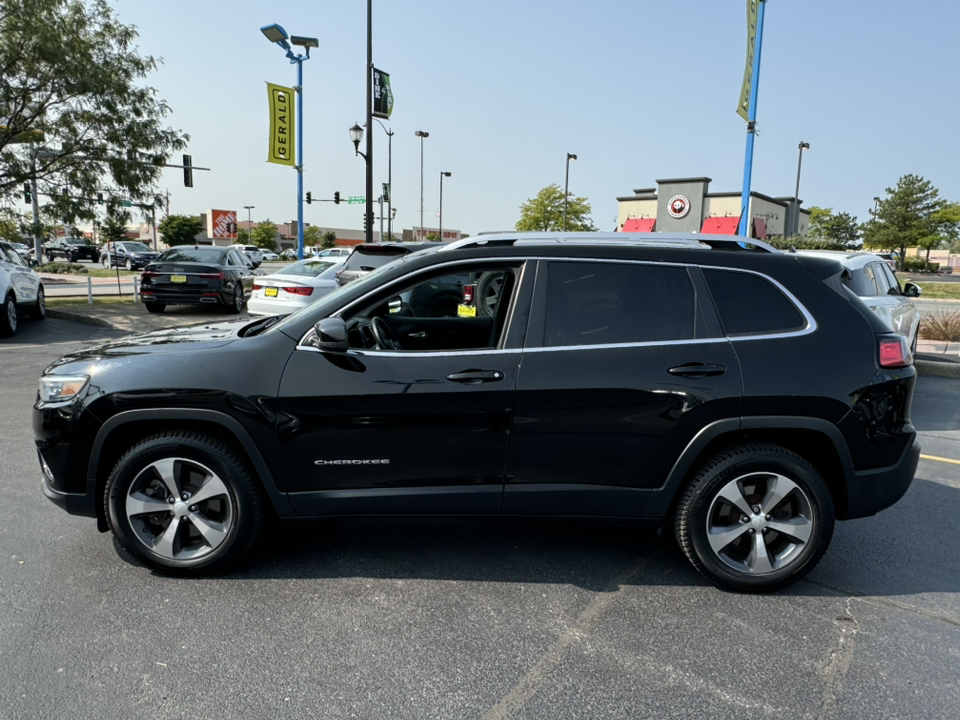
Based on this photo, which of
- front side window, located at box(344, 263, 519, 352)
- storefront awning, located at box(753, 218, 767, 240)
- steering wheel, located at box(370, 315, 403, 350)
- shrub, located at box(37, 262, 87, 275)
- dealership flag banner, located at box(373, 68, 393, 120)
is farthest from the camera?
storefront awning, located at box(753, 218, 767, 240)

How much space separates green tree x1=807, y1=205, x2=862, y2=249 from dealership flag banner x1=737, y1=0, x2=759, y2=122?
1964 inches

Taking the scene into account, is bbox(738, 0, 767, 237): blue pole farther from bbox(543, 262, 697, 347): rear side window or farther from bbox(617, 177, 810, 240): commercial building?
bbox(617, 177, 810, 240): commercial building

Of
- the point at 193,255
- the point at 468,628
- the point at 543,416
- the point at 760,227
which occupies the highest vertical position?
the point at 760,227

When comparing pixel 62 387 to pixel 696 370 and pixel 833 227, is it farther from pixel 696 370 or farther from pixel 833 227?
pixel 833 227

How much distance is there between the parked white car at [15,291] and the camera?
11672 mm

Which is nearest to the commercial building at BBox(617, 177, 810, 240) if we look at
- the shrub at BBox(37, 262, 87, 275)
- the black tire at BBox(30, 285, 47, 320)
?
the shrub at BBox(37, 262, 87, 275)

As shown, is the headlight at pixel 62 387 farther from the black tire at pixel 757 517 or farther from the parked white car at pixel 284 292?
the parked white car at pixel 284 292

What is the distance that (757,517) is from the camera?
3445 mm

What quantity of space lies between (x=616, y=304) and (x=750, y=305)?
0.68 meters

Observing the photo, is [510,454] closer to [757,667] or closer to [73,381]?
[757,667]

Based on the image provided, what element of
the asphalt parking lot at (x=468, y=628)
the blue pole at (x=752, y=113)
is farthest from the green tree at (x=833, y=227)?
the asphalt parking lot at (x=468, y=628)

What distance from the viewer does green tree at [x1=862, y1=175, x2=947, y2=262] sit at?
62.8m

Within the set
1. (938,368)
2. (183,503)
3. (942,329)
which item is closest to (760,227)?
(942,329)

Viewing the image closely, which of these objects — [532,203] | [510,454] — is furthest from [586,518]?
[532,203]
